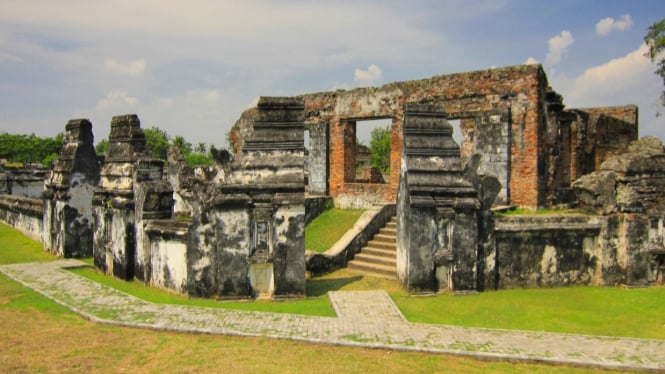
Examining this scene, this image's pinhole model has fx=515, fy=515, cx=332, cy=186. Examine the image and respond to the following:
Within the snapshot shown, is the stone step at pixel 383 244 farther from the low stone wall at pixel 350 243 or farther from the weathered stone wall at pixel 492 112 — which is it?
the weathered stone wall at pixel 492 112

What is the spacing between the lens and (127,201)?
9.74m

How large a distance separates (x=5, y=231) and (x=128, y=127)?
836 cm

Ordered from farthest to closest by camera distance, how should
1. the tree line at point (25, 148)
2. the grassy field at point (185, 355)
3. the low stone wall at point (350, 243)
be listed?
the tree line at point (25, 148), the low stone wall at point (350, 243), the grassy field at point (185, 355)

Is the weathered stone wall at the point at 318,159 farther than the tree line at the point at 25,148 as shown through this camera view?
No

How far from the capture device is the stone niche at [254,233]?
27.0ft

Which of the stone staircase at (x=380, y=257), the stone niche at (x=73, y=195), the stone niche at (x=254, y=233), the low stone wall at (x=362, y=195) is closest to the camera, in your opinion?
the stone niche at (x=254, y=233)

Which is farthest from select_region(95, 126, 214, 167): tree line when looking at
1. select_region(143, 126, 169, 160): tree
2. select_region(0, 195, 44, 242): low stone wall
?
select_region(0, 195, 44, 242): low stone wall

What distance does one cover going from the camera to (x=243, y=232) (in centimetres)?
824

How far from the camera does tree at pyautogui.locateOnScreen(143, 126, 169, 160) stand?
5094cm

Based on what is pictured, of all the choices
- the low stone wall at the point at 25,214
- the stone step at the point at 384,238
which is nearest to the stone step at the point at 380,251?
the stone step at the point at 384,238

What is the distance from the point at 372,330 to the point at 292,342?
1.04 metres

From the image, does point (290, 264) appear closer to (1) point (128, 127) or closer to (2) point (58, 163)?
(1) point (128, 127)

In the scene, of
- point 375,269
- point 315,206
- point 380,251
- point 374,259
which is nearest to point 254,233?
point 375,269

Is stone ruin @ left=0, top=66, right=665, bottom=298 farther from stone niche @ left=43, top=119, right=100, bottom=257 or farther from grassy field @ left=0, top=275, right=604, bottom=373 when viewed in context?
grassy field @ left=0, top=275, right=604, bottom=373
